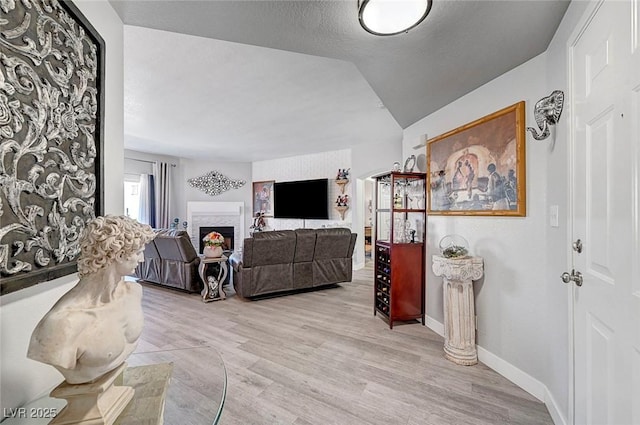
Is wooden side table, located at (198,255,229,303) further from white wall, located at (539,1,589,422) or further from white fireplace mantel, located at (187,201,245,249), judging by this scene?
white fireplace mantel, located at (187,201,245,249)

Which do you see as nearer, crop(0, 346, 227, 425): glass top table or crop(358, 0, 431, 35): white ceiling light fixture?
crop(0, 346, 227, 425): glass top table

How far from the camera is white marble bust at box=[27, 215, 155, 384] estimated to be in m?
0.64

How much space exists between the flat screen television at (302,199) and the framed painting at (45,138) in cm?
534

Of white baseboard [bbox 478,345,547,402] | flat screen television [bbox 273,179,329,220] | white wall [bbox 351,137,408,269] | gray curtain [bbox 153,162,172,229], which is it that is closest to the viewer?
white baseboard [bbox 478,345,547,402]

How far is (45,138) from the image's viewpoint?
0.86 metres

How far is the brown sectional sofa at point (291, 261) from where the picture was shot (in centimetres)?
372

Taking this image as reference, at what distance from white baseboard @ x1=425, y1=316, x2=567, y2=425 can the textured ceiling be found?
2.17 meters

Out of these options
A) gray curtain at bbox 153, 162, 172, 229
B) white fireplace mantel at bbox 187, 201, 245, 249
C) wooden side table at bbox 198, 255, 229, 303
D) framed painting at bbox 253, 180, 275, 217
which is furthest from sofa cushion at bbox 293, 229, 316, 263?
gray curtain at bbox 153, 162, 172, 229

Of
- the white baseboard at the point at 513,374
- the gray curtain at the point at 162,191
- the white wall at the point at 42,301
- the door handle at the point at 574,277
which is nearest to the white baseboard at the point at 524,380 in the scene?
the white baseboard at the point at 513,374

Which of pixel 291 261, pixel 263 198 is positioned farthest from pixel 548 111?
pixel 263 198

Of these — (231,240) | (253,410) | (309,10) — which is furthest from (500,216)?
(231,240)

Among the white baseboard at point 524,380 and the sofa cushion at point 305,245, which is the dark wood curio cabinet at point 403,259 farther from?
the sofa cushion at point 305,245

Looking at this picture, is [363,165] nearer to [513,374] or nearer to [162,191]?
[513,374]

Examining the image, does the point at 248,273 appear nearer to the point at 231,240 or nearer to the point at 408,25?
the point at 408,25
